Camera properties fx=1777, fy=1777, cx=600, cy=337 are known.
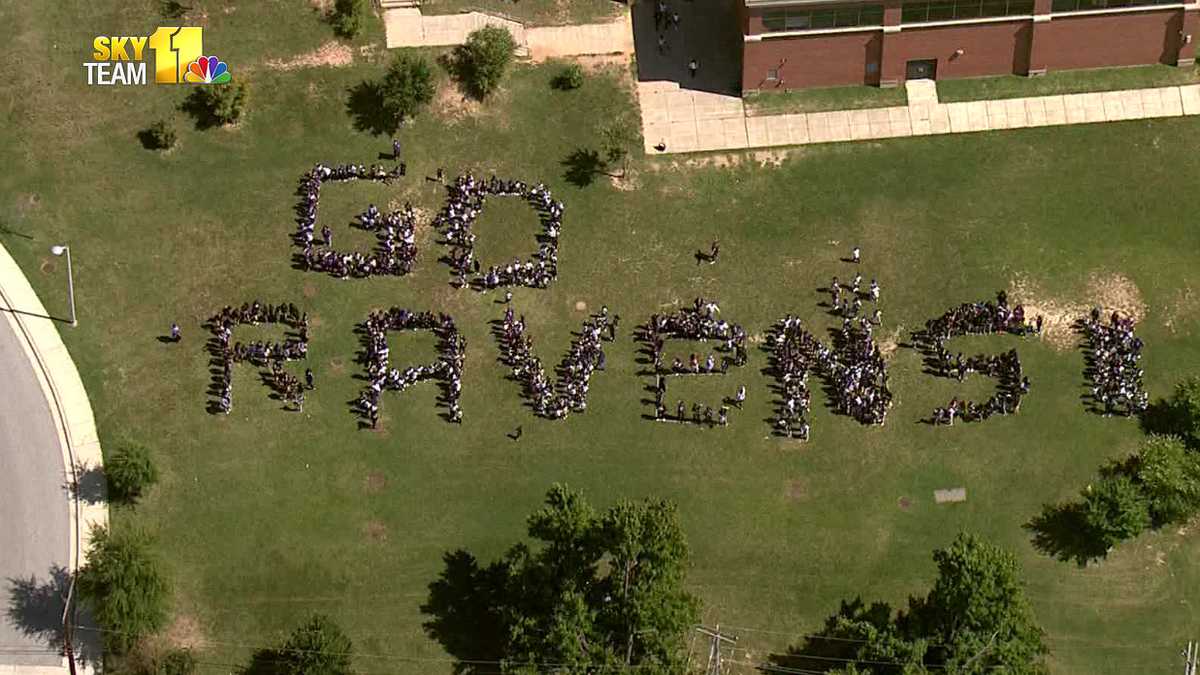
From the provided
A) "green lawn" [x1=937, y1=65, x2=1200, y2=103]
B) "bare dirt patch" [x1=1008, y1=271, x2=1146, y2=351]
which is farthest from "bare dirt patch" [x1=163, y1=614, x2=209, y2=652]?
"green lawn" [x1=937, y1=65, x2=1200, y2=103]

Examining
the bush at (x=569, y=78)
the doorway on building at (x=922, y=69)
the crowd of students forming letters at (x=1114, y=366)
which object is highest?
the bush at (x=569, y=78)

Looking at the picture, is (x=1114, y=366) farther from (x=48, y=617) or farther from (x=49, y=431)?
(x=48, y=617)

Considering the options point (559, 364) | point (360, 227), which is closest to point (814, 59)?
point (559, 364)

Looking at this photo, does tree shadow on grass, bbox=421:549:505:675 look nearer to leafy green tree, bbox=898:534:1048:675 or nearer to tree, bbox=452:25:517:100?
leafy green tree, bbox=898:534:1048:675

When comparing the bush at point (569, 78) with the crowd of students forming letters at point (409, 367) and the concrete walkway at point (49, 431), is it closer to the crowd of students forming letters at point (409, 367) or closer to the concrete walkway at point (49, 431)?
the crowd of students forming letters at point (409, 367)

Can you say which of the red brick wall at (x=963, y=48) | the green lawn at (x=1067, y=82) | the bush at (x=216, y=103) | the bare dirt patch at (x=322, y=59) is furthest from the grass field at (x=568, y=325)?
the red brick wall at (x=963, y=48)

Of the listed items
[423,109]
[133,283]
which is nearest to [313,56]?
[423,109]

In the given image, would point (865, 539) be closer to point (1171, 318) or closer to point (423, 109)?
point (1171, 318)
